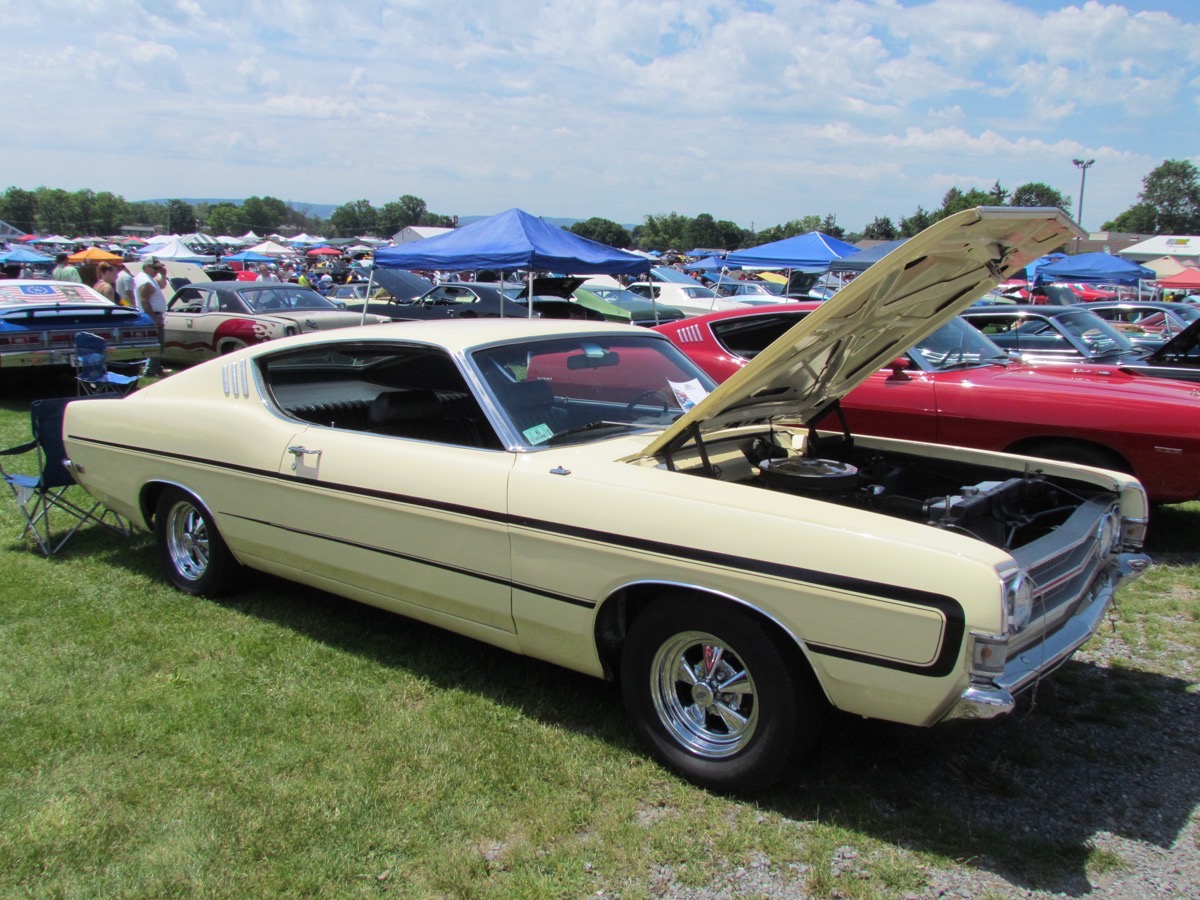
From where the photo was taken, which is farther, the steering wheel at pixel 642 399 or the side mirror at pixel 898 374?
the side mirror at pixel 898 374

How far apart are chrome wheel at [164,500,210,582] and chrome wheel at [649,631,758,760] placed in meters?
2.66

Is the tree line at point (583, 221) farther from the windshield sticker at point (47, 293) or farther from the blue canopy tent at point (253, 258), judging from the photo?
the windshield sticker at point (47, 293)

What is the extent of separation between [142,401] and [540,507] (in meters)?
2.68

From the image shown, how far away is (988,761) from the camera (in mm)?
3100

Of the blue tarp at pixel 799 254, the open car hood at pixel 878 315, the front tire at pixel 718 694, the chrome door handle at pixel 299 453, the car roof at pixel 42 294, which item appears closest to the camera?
the front tire at pixel 718 694

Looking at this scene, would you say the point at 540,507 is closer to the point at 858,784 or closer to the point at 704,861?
the point at 704,861

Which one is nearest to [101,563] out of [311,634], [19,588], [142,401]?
[19,588]

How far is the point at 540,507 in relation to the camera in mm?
3066

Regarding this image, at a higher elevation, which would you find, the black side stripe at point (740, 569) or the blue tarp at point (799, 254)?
the blue tarp at point (799, 254)

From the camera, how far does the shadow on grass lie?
2.67 metres

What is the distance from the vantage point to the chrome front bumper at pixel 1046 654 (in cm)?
234

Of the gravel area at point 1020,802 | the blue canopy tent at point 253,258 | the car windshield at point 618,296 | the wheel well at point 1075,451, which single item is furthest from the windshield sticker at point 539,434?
the blue canopy tent at point 253,258

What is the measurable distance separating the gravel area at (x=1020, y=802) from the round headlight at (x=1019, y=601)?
29 centimetres

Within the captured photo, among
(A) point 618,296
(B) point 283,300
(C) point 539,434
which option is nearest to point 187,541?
(C) point 539,434
